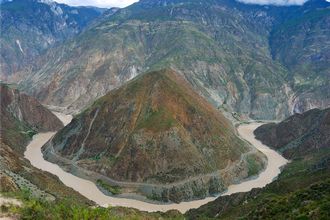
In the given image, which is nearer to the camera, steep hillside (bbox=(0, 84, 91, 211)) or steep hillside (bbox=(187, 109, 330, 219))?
steep hillside (bbox=(187, 109, 330, 219))

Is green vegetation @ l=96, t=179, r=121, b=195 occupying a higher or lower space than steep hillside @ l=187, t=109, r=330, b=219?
lower

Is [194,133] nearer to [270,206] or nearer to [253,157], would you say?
[253,157]

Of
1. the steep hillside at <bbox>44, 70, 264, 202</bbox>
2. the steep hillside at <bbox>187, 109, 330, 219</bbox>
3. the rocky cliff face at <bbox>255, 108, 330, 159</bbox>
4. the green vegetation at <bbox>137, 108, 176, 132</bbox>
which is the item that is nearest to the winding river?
the steep hillside at <bbox>44, 70, 264, 202</bbox>

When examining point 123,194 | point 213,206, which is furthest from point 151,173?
point 213,206

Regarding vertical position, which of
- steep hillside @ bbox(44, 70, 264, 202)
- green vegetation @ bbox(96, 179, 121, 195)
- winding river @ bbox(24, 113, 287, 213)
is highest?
steep hillside @ bbox(44, 70, 264, 202)

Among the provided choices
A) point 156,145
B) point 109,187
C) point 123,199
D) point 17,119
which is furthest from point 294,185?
point 17,119

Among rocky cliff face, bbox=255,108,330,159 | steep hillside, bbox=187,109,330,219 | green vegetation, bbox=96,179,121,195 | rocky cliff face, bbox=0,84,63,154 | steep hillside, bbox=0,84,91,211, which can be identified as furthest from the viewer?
rocky cliff face, bbox=0,84,63,154

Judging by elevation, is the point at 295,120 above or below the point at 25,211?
below

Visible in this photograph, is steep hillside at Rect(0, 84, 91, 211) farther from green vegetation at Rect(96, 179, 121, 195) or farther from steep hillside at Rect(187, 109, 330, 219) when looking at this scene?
steep hillside at Rect(187, 109, 330, 219)

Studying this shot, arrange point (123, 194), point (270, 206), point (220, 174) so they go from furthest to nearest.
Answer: point (220, 174) → point (123, 194) → point (270, 206)
